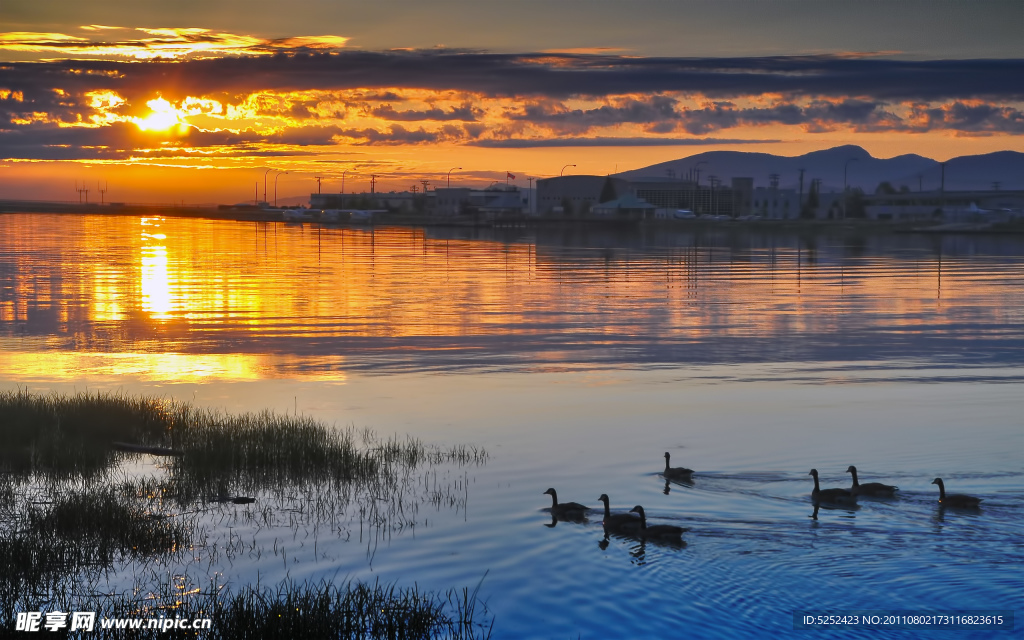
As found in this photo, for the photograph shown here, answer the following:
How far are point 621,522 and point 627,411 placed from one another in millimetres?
8816

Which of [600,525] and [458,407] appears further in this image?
[458,407]

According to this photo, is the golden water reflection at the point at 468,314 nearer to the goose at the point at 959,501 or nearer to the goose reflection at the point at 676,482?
the goose reflection at the point at 676,482

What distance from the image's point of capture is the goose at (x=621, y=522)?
13.2 metres

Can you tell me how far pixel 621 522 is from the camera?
13414 millimetres

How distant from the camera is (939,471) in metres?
16.8

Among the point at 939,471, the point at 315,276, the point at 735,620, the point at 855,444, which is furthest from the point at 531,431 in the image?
the point at 315,276

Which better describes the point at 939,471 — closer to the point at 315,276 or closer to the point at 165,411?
the point at 165,411

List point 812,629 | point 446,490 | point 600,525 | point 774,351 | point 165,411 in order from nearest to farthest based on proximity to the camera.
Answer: point 812,629 → point 600,525 → point 446,490 → point 165,411 → point 774,351

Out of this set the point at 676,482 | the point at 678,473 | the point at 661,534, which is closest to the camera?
the point at 661,534

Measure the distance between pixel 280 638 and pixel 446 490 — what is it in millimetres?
5866

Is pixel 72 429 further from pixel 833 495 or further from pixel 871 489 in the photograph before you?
pixel 871 489


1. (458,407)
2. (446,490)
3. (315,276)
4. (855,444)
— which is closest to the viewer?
(446,490)

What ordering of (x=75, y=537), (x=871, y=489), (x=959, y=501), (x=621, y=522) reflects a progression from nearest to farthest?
(x=75, y=537) < (x=621, y=522) < (x=959, y=501) < (x=871, y=489)

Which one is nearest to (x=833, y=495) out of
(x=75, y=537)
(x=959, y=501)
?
(x=959, y=501)
